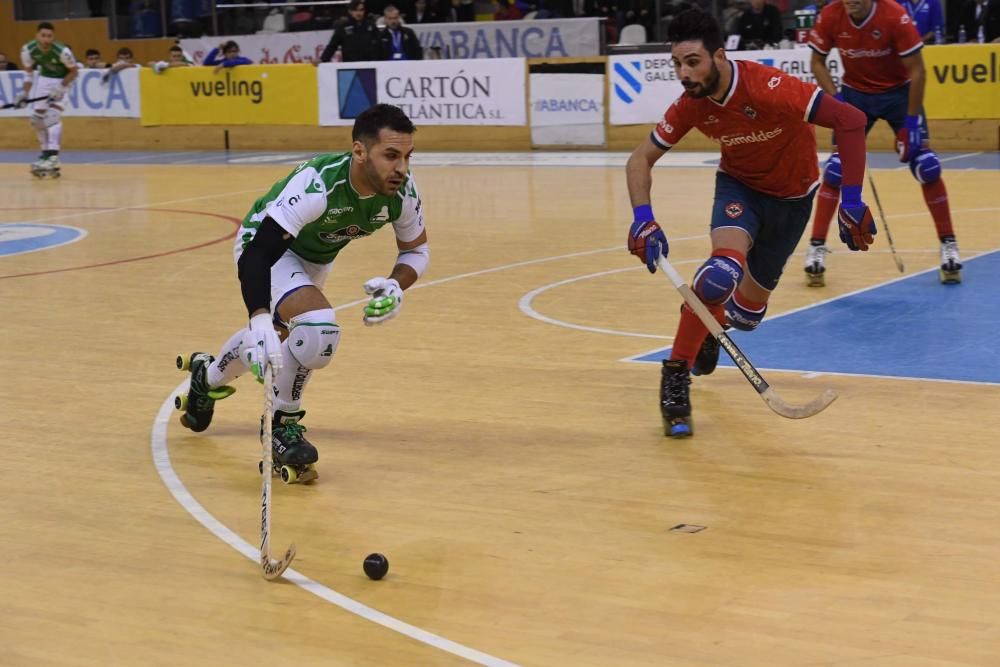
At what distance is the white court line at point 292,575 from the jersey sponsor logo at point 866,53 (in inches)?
244

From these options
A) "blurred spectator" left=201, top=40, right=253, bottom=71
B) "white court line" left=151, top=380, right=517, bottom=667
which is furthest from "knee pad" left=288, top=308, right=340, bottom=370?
"blurred spectator" left=201, top=40, right=253, bottom=71

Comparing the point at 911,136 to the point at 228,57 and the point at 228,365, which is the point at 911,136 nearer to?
the point at 228,365

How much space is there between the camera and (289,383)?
689cm

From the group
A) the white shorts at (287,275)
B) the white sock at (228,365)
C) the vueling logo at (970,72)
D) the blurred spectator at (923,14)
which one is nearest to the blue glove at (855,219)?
the white shorts at (287,275)

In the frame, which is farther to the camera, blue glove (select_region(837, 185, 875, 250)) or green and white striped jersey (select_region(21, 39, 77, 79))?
green and white striped jersey (select_region(21, 39, 77, 79))

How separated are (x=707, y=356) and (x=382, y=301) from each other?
2.66m

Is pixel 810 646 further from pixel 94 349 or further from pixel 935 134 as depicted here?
pixel 935 134

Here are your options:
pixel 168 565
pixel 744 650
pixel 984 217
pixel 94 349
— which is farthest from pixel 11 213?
pixel 744 650

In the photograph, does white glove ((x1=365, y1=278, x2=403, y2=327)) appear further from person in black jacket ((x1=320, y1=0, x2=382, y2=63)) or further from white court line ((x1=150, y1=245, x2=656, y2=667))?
person in black jacket ((x1=320, y1=0, x2=382, y2=63))

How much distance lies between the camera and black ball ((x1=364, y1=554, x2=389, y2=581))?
540cm

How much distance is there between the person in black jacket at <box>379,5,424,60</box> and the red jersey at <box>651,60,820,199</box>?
16965 millimetres

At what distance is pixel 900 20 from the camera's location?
435 inches

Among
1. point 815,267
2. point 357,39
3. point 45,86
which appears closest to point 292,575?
point 815,267

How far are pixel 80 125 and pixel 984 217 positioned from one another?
19.1 metres
